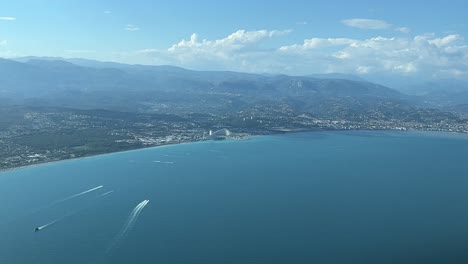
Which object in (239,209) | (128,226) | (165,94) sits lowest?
(128,226)

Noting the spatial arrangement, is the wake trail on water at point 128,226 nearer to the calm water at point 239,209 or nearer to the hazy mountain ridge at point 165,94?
the calm water at point 239,209

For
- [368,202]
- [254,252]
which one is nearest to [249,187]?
[368,202]

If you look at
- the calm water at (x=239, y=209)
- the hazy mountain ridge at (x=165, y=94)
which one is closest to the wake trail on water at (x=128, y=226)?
the calm water at (x=239, y=209)

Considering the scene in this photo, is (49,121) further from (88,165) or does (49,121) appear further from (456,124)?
(456,124)

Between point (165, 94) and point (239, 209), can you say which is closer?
point (239, 209)

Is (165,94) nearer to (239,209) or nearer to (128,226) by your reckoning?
(239,209)

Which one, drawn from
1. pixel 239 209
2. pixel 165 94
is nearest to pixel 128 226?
pixel 239 209

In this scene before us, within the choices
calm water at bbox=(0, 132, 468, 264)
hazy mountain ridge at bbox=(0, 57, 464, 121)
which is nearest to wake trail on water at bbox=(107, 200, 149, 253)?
calm water at bbox=(0, 132, 468, 264)
